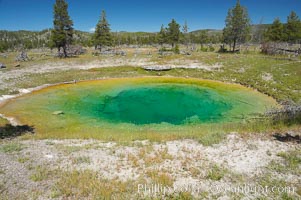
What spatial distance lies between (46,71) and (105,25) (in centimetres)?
3841

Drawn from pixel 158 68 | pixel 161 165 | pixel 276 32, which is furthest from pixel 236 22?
pixel 161 165

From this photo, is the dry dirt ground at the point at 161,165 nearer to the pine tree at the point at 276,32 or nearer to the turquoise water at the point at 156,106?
the turquoise water at the point at 156,106

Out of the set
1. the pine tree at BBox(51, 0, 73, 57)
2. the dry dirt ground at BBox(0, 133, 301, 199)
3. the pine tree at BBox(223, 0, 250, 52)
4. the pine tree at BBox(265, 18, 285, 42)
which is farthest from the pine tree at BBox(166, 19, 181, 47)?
the dry dirt ground at BBox(0, 133, 301, 199)

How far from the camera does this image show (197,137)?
14094 millimetres

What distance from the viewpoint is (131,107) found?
81.4 ft

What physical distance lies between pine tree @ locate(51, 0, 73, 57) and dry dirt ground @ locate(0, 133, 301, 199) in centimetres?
4988

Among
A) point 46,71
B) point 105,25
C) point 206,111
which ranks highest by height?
point 105,25

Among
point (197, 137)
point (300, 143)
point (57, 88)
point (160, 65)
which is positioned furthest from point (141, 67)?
point (300, 143)

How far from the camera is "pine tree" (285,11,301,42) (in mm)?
67000

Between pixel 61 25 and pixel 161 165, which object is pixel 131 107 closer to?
pixel 161 165

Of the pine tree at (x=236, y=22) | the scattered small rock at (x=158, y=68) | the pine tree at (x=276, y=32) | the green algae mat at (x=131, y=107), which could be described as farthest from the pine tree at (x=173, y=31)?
the green algae mat at (x=131, y=107)

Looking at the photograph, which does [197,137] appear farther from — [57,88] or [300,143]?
[57,88]

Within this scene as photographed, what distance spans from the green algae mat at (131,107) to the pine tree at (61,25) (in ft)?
96.6

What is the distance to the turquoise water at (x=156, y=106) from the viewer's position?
829 inches
